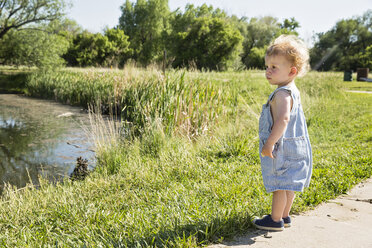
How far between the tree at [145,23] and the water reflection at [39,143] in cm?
3893

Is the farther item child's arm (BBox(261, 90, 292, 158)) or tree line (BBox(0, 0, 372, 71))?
tree line (BBox(0, 0, 372, 71))

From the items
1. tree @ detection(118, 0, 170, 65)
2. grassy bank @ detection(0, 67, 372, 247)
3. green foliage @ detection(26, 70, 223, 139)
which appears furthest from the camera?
tree @ detection(118, 0, 170, 65)

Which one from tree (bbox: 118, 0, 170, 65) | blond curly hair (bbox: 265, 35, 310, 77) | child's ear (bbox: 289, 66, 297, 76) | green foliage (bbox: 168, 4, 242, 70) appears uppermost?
tree (bbox: 118, 0, 170, 65)

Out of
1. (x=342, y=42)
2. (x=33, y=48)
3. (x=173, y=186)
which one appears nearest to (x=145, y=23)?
(x=342, y=42)

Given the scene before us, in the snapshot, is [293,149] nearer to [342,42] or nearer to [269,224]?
[269,224]

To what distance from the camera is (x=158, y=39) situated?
50.4m

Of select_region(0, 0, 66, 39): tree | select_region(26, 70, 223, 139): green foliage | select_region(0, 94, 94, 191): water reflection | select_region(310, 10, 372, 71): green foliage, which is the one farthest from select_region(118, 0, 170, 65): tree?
select_region(26, 70, 223, 139): green foliage

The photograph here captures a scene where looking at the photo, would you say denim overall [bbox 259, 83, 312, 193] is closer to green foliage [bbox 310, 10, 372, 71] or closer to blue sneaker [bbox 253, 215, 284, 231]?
blue sneaker [bbox 253, 215, 284, 231]

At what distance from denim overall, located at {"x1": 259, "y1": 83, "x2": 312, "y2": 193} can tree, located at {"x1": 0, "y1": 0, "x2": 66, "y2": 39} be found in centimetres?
2526

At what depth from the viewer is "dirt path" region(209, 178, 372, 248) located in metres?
2.33

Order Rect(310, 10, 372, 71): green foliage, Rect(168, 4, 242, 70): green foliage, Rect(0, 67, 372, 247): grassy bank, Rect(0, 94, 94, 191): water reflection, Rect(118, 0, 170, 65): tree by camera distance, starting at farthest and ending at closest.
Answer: Rect(118, 0, 170, 65): tree, Rect(310, 10, 372, 71): green foliage, Rect(168, 4, 242, 70): green foliage, Rect(0, 94, 94, 191): water reflection, Rect(0, 67, 372, 247): grassy bank

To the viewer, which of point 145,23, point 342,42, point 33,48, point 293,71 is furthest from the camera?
point 145,23

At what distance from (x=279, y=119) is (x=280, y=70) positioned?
39 centimetres

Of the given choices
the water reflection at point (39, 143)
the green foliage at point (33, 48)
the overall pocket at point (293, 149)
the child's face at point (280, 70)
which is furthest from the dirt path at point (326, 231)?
the green foliage at point (33, 48)
